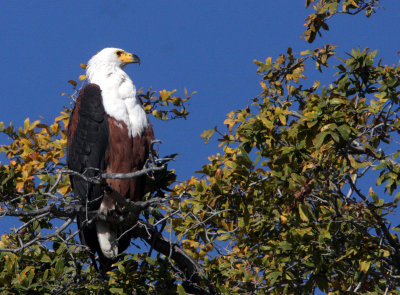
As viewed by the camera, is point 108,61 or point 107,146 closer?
point 107,146

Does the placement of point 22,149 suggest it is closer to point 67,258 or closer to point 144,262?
point 67,258

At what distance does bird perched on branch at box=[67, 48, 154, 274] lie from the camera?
556 cm

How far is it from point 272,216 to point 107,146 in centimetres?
171

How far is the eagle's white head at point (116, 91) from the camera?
556cm

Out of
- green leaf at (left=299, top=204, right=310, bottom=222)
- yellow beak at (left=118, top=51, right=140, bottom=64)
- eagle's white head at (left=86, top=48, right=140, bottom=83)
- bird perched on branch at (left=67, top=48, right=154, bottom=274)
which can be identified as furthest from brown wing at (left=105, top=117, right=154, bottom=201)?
green leaf at (left=299, top=204, right=310, bottom=222)

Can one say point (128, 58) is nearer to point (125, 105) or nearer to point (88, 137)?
point (125, 105)

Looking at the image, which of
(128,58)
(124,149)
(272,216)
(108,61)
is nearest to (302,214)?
(272,216)

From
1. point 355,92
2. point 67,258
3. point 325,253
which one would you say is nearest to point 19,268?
point 67,258

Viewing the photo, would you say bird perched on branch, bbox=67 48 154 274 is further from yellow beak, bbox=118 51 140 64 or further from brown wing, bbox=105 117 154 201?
yellow beak, bbox=118 51 140 64

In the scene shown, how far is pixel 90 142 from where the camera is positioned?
5645mm

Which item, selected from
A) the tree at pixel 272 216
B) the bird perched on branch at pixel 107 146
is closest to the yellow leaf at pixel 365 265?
the tree at pixel 272 216

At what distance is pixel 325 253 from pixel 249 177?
0.75m

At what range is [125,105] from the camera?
561cm

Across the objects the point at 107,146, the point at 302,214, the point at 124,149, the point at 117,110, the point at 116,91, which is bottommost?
the point at 302,214
